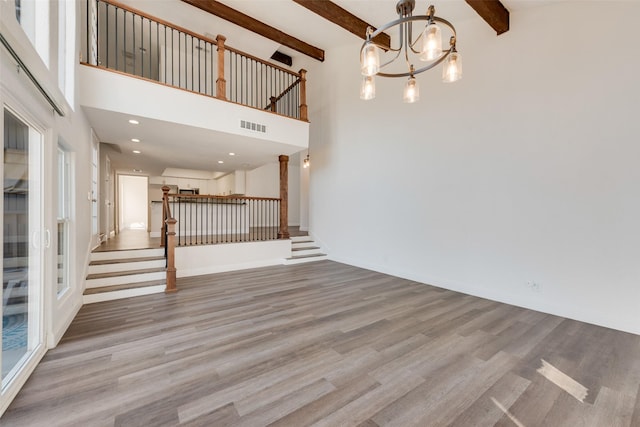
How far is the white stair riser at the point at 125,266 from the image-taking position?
398 centimetres

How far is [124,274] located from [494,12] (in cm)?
617

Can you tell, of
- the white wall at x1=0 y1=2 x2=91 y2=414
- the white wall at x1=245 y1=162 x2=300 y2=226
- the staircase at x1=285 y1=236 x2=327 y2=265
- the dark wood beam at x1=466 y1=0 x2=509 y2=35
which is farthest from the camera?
the white wall at x1=245 y1=162 x2=300 y2=226

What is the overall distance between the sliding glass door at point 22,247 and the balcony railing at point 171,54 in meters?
2.35

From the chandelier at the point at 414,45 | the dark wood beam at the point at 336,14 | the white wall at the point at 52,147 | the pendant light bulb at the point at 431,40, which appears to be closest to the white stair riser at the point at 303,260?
the white wall at the point at 52,147

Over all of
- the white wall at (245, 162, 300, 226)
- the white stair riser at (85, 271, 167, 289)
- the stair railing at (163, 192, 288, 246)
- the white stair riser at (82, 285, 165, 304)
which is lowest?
the white stair riser at (82, 285, 165, 304)

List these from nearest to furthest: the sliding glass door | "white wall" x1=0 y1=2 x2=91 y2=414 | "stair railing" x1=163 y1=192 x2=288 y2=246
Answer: "white wall" x1=0 y1=2 x2=91 y2=414 → the sliding glass door → "stair railing" x1=163 y1=192 x2=288 y2=246

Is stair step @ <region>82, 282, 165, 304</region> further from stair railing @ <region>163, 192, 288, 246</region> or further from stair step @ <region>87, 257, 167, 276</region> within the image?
stair railing @ <region>163, 192, 288, 246</region>

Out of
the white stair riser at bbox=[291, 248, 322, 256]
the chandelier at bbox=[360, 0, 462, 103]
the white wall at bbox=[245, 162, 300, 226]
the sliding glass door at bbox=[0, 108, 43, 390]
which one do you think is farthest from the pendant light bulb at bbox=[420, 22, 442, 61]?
the white wall at bbox=[245, 162, 300, 226]

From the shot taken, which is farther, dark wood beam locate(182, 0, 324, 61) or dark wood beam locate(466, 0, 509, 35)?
dark wood beam locate(182, 0, 324, 61)

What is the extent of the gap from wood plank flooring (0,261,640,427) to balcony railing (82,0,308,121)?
3632 millimetres

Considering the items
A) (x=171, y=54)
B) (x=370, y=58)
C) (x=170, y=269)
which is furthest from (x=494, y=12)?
(x=171, y=54)

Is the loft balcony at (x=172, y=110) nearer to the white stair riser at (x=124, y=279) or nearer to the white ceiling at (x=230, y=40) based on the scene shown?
the white ceiling at (x=230, y=40)

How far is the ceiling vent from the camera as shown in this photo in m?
4.61

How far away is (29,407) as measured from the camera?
1.64m
